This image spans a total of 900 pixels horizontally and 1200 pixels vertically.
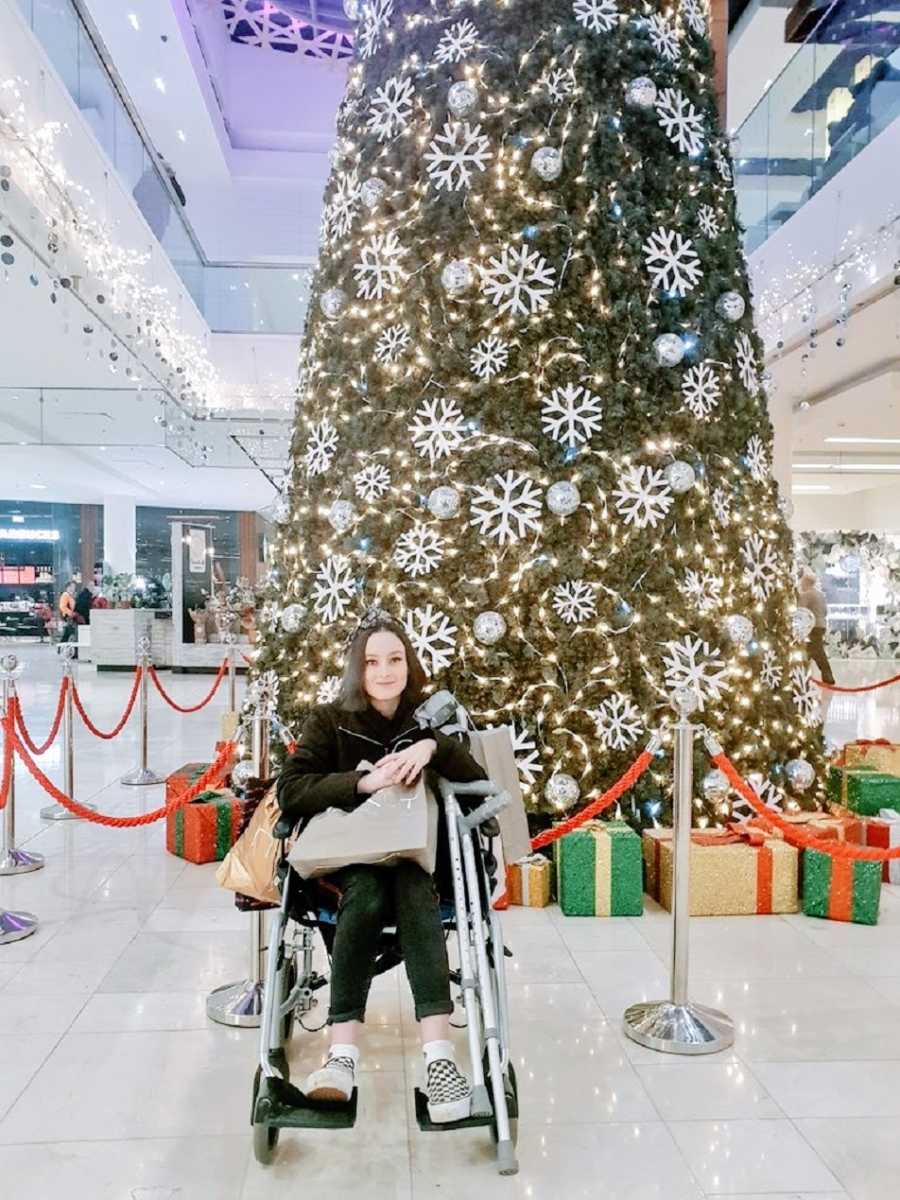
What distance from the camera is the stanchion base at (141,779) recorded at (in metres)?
6.67

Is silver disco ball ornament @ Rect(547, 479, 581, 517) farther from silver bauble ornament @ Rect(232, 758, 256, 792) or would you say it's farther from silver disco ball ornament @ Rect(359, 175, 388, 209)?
silver bauble ornament @ Rect(232, 758, 256, 792)

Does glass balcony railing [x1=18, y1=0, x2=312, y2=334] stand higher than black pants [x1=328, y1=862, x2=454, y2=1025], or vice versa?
glass balcony railing [x1=18, y1=0, x2=312, y2=334]

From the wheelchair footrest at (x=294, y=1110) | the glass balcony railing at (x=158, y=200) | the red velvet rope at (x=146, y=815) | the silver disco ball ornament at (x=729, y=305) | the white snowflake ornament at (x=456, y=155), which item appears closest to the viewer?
the wheelchair footrest at (x=294, y=1110)

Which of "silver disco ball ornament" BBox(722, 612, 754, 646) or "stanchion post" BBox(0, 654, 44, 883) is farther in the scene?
"stanchion post" BBox(0, 654, 44, 883)

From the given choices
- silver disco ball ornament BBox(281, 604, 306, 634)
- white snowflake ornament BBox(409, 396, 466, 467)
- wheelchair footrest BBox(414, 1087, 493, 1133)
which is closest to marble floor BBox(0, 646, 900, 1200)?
wheelchair footrest BBox(414, 1087, 493, 1133)

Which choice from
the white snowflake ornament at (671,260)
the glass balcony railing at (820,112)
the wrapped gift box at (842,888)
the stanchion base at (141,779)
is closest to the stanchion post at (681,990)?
the wrapped gift box at (842,888)

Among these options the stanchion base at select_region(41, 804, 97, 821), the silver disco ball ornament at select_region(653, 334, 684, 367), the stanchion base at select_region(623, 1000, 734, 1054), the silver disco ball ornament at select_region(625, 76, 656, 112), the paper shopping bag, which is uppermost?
the silver disco ball ornament at select_region(625, 76, 656, 112)

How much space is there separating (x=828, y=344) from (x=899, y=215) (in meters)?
1.99

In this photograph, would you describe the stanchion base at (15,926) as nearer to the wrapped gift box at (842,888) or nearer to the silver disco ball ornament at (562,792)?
the silver disco ball ornament at (562,792)

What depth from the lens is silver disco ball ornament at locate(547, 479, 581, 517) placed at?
13.8 feet

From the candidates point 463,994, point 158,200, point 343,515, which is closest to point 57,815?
point 343,515

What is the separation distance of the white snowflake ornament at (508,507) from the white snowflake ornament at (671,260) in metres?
1.14

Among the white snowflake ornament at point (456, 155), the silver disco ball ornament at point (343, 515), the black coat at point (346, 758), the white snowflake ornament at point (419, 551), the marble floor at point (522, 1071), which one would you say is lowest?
the marble floor at point (522, 1071)

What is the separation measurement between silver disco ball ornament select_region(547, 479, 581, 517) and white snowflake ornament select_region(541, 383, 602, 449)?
0.69 ft
